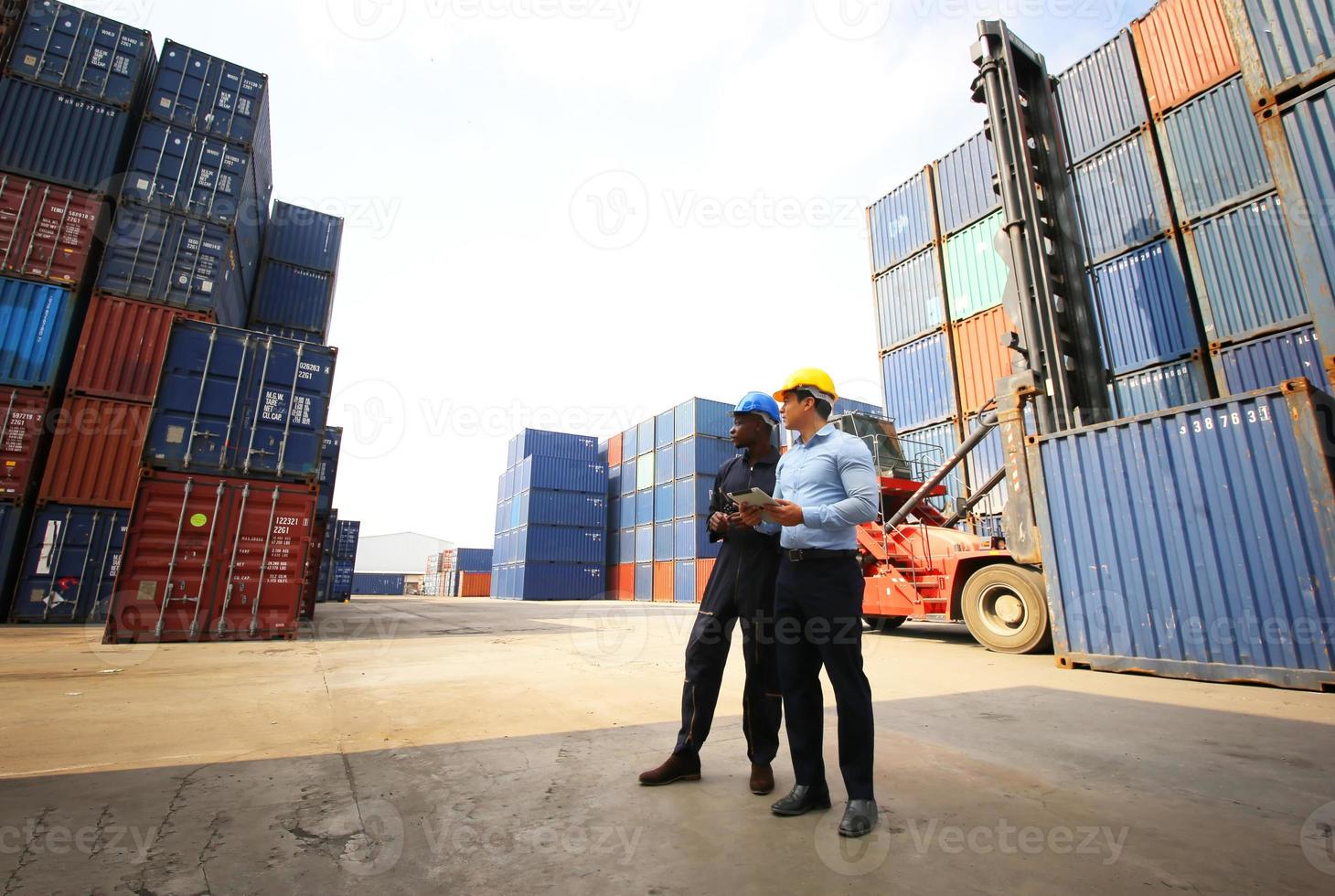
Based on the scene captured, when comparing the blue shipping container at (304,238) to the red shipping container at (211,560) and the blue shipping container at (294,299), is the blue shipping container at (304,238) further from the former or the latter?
the red shipping container at (211,560)

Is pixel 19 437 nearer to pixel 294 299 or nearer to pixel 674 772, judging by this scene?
pixel 294 299

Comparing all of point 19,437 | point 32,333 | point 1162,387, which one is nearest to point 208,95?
point 32,333

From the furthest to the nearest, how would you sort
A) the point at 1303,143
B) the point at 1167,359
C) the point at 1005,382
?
the point at 1167,359 → the point at 1005,382 → the point at 1303,143

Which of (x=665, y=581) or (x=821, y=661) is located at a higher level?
(x=665, y=581)

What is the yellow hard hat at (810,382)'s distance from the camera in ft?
8.59

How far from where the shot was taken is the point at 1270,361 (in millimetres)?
8664

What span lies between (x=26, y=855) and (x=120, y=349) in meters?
13.5

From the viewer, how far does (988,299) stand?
42.3 ft

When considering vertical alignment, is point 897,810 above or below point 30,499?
below

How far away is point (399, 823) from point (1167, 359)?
510 inches

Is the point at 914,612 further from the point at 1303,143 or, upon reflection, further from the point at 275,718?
the point at 275,718

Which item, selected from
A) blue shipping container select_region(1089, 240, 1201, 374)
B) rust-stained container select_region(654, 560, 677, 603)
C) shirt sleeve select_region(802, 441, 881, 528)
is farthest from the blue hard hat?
rust-stained container select_region(654, 560, 677, 603)

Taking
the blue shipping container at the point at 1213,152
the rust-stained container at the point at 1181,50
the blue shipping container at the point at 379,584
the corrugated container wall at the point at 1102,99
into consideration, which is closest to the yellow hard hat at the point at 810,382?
the blue shipping container at the point at 1213,152

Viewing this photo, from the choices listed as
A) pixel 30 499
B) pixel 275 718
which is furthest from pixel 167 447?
pixel 275 718
